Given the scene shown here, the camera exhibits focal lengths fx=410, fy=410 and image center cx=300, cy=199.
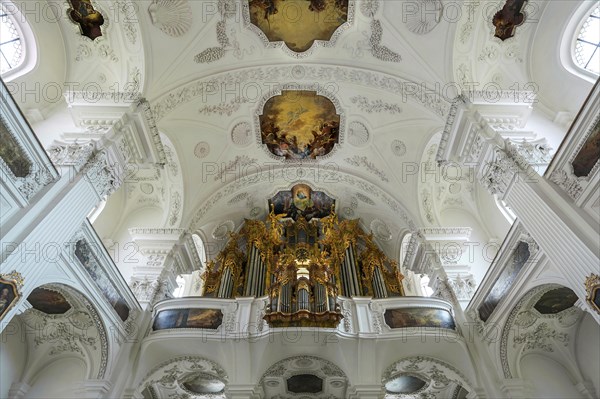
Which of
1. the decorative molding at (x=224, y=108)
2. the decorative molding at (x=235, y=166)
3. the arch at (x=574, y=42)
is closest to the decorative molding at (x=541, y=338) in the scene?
the arch at (x=574, y=42)

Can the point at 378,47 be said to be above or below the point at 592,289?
above

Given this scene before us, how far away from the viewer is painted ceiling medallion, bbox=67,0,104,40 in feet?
32.3

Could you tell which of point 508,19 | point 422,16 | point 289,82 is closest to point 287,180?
point 289,82

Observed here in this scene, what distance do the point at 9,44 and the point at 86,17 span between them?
1849 millimetres

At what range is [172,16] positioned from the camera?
1128 cm

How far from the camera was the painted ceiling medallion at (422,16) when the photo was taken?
10945 millimetres

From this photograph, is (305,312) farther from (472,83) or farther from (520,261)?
(472,83)

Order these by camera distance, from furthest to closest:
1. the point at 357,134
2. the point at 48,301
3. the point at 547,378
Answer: the point at 357,134 → the point at 547,378 → the point at 48,301

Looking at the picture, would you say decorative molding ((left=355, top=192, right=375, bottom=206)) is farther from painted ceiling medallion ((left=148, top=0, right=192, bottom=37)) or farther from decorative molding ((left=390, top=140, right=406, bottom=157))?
painted ceiling medallion ((left=148, top=0, right=192, bottom=37))

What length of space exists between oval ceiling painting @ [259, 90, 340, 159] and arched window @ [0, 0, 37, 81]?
23.0 feet

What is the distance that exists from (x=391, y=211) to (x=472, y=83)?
626 centimetres

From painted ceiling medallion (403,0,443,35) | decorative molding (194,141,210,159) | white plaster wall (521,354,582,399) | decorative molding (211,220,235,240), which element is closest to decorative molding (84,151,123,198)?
decorative molding (194,141,210,159)

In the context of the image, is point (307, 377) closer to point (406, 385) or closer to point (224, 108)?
point (406, 385)

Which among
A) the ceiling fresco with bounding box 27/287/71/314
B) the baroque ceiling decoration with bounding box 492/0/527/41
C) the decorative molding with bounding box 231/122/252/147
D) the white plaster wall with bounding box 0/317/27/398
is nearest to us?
the ceiling fresco with bounding box 27/287/71/314
